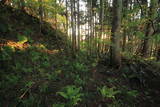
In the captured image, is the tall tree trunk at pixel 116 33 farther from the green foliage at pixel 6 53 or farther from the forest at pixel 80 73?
the green foliage at pixel 6 53

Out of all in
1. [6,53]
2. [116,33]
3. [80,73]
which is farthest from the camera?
[80,73]

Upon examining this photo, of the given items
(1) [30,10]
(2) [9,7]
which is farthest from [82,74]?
(1) [30,10]

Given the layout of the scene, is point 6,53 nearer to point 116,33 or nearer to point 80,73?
point 80,73

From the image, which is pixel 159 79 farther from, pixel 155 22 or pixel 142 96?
pixel 155 22

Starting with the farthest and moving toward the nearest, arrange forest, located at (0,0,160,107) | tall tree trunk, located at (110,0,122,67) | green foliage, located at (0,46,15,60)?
tall tree trunk, located at (110,0,122,67) → green foliage, located at (0,46,15,60) → forest, located at (0,0,160,107)

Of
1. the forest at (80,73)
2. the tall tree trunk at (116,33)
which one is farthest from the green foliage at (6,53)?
the tall tree trunk at (116,33)

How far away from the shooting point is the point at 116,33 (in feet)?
18.1

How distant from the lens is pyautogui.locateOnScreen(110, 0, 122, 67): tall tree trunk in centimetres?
542

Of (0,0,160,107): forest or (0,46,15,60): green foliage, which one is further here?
(0,46,15,60): green foliage

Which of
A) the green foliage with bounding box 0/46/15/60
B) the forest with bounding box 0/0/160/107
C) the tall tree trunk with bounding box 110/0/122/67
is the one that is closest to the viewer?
the forest with bounding box 0/0/160/107

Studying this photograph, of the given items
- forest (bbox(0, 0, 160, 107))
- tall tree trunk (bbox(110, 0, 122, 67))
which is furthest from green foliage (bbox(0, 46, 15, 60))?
tall tree trunk (bbox(110, 0, 122, 67))

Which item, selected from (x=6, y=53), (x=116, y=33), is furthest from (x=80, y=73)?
(x=6, y=53)

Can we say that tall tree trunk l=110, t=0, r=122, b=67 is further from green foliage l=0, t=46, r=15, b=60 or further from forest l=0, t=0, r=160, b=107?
green foliage l=0, t=46, r=15, b=60

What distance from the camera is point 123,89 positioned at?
4887 millimetres
